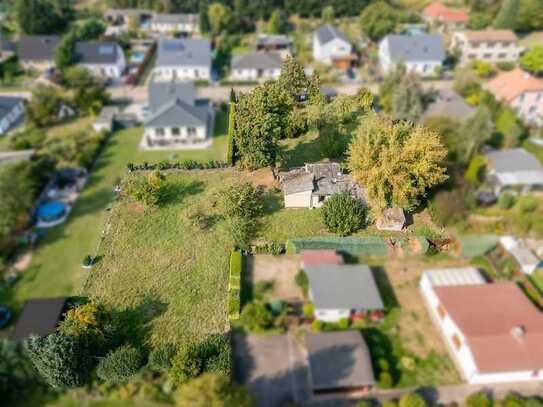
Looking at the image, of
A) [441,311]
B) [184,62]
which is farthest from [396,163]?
[184,62]

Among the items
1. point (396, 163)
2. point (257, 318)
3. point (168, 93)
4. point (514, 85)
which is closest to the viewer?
point (257, 318)

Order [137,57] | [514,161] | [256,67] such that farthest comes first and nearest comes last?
1. [137,57]
2. [256,67]
3. [514,161]

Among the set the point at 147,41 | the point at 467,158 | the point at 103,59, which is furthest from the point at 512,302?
the point at 147,41

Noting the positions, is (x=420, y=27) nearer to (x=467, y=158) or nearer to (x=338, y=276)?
(x=467, y=158)

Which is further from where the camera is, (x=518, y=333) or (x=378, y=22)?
(x=378, y=22)

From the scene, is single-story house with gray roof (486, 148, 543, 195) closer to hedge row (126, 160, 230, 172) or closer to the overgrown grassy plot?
the overgrown grassy plot

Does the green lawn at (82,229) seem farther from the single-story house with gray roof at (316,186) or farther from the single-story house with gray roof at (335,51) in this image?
the single-story house with gray roof at (335,51)

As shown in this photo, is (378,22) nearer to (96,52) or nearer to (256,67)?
(256,67)
